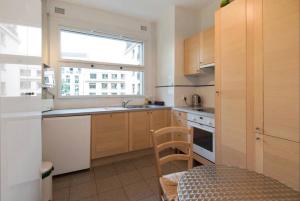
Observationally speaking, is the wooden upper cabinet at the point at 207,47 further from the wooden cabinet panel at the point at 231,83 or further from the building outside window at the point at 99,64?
the building outside window at the point at 99,64

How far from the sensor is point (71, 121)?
2270 mm

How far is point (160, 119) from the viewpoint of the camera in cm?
311

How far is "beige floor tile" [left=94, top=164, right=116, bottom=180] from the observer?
2.30 m

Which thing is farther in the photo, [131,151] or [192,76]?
[192,76]

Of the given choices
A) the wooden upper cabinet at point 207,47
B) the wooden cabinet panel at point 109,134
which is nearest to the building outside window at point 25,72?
the wooden cabinet panel at point 109,134

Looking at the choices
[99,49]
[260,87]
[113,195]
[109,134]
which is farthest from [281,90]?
[99,49]

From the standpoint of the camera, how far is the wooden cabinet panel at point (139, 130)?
2.83 metres

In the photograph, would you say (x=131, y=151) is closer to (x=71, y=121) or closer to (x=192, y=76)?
(x=71, y=121)

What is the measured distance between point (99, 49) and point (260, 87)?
9.36ft

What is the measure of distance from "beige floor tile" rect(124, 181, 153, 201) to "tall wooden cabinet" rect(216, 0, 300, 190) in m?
0.95

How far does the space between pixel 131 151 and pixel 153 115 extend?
29.8 inches

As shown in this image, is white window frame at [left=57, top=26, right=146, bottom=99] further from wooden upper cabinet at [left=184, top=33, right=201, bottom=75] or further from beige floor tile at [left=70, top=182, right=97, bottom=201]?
beige floor tile at [left=70, top=182, right=97, bottom=201]

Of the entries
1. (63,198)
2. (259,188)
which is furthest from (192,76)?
(63,198)

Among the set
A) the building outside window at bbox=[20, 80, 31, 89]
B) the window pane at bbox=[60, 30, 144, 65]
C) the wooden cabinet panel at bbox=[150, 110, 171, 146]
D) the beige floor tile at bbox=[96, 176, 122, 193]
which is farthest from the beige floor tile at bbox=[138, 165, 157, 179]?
the window pane at bbox=[60, 30, 144, 65]
